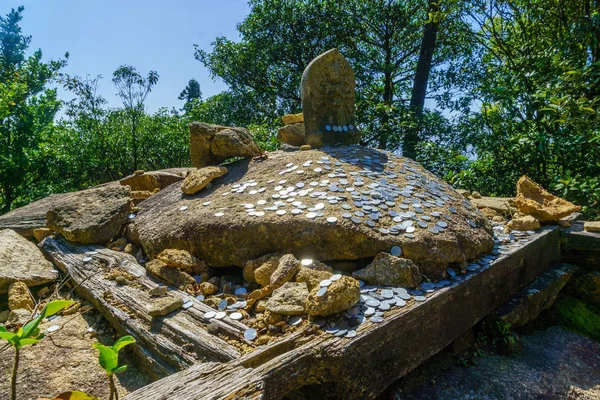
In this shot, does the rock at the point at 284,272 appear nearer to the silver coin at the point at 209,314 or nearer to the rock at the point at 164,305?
the silver coin at the point at 209,314

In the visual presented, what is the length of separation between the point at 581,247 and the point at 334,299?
8.97ft

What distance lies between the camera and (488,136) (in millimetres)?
5258

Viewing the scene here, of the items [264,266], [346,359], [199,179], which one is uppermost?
[199,179]

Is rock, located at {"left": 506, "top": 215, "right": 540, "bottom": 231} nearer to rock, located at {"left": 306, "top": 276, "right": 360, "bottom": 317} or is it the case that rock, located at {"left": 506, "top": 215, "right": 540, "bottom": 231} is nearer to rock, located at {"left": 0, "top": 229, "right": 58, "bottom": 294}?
rock, located at {"left": 306, "top": 276, "right": 360, "bottom": 317}

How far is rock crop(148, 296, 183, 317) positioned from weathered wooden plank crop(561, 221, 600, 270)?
320cm

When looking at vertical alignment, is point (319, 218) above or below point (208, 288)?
above

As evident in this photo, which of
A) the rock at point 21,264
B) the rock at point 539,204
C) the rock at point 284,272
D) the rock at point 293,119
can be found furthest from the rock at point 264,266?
the rock at point 293,119

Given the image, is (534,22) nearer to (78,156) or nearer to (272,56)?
(272,56)

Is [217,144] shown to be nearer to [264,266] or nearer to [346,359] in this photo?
[264,266]

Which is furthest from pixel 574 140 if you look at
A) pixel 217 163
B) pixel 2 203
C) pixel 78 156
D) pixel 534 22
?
pixel 2 203

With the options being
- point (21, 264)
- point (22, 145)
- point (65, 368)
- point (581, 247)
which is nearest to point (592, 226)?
point (581, 247)

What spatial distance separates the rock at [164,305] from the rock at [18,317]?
0.79m

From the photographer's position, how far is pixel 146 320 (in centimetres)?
200

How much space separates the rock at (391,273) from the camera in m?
2.10
